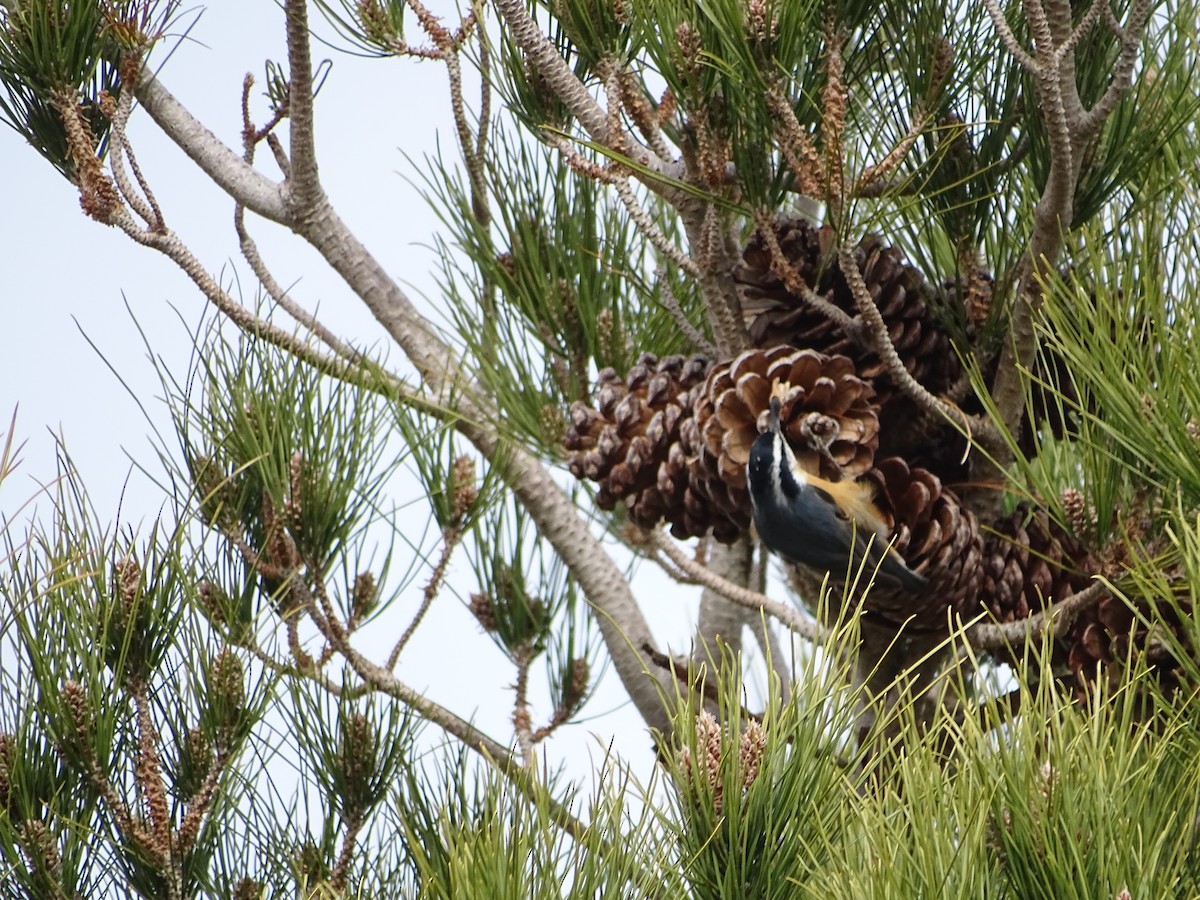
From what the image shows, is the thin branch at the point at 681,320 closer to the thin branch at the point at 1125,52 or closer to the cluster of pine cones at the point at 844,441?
the cluster of pine cones at the point at 844,441

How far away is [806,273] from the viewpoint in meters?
0.96

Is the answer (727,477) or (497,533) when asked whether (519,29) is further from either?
(497,533)

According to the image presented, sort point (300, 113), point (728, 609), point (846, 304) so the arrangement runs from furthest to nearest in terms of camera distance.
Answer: point (728, 609)
point (300, 113)
point (846, 304)

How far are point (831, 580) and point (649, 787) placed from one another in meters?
0.33

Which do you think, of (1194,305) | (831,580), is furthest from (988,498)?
(1194,305)

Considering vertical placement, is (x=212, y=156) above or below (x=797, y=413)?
above

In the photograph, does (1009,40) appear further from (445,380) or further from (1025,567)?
(445,380)

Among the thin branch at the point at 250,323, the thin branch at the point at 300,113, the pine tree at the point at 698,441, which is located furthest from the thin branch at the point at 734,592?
the thin branch at the point at 300,113

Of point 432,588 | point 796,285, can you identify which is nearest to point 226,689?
point 432,588

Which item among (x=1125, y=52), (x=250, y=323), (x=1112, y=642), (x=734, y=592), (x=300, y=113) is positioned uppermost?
(x=300, y=113)

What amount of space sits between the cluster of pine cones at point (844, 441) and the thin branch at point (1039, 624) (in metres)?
0.02

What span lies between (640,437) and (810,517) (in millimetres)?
151

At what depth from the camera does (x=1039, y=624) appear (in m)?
0.88

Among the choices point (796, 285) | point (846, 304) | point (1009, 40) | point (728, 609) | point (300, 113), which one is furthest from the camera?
point (728, 609)
